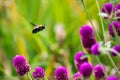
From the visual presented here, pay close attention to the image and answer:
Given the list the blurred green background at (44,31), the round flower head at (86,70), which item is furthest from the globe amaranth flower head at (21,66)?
the blurred green background at (44,31)

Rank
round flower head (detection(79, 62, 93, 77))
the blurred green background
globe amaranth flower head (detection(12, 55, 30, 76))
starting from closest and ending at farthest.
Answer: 1. round flower head (detection(79, 62, 93, 77))
2. globe amaranth flower head (detection(12, 55, 30, 76))
3. the blurred green background

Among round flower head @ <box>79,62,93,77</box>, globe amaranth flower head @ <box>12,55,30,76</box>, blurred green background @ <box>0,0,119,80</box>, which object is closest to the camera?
round flower head @ <box>79,62,93,77</box>

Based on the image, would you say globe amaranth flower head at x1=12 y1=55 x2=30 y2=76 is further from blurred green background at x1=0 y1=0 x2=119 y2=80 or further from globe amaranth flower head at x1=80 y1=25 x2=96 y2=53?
blurred green background at x1=0 y1=0 x2=119 y2=80

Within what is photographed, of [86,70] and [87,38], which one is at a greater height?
[87,38]

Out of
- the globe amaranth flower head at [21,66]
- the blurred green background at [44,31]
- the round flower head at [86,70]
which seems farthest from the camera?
the blurred green background at [44,31]

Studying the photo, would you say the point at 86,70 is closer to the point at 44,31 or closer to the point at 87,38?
the point at 87,38

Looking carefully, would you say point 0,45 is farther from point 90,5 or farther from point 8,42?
point 90,5

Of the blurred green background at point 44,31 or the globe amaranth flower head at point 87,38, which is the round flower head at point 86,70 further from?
the blurred green background at point 44,31

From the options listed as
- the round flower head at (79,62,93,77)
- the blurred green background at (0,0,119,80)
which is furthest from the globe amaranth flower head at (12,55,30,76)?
the blurred green background at (0,0,119,80)

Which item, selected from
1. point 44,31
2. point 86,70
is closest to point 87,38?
point 86,70
